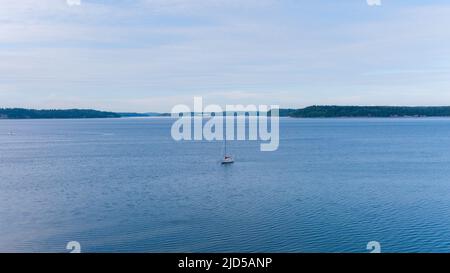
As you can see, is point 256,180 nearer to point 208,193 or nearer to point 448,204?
point 208,193

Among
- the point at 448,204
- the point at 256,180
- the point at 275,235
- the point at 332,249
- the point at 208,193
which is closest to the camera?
the point at 332,249

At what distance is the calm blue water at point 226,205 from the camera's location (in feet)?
42.8

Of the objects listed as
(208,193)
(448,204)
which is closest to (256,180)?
(208,193)

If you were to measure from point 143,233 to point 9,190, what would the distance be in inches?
467

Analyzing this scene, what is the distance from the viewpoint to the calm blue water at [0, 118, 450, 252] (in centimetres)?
1303

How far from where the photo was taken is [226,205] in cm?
1864
